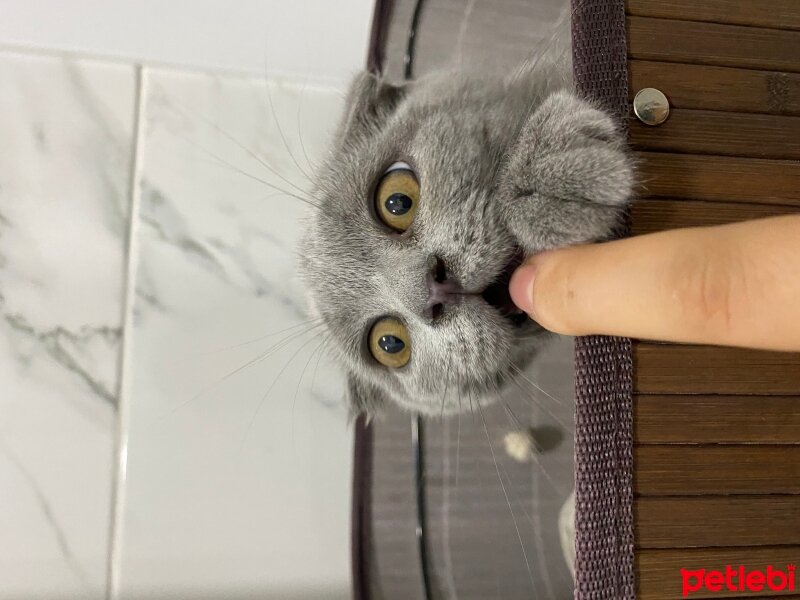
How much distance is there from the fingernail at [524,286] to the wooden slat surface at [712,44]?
21 cm

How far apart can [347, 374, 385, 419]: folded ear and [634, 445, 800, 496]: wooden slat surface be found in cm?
45

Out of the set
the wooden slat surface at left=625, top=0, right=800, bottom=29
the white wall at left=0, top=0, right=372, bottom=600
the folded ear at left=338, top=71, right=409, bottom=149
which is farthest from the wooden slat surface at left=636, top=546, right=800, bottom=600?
the white wall at left=0, top=0, right=372, bottom=600

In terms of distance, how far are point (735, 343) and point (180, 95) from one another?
3.60ft

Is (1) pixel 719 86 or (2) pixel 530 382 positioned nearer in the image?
(1) pixel 719 86

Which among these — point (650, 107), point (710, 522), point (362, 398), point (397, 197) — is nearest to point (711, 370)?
point (710, 522)

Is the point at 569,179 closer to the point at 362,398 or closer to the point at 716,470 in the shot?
the point at 716,470

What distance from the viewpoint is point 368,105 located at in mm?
810

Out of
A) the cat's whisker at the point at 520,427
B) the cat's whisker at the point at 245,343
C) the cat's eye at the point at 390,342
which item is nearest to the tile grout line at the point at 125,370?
the cat's whisker at the point at 245,343

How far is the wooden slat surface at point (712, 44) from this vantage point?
1.84ft

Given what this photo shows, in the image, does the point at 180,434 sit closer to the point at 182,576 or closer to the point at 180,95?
the point at 182,576

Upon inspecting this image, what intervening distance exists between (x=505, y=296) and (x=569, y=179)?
0.51 feet

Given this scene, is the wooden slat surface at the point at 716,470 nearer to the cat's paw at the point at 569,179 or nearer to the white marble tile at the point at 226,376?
the cat's paw at the point at 569,179

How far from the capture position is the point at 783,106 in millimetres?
562

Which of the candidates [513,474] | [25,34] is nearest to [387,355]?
[513,474]
